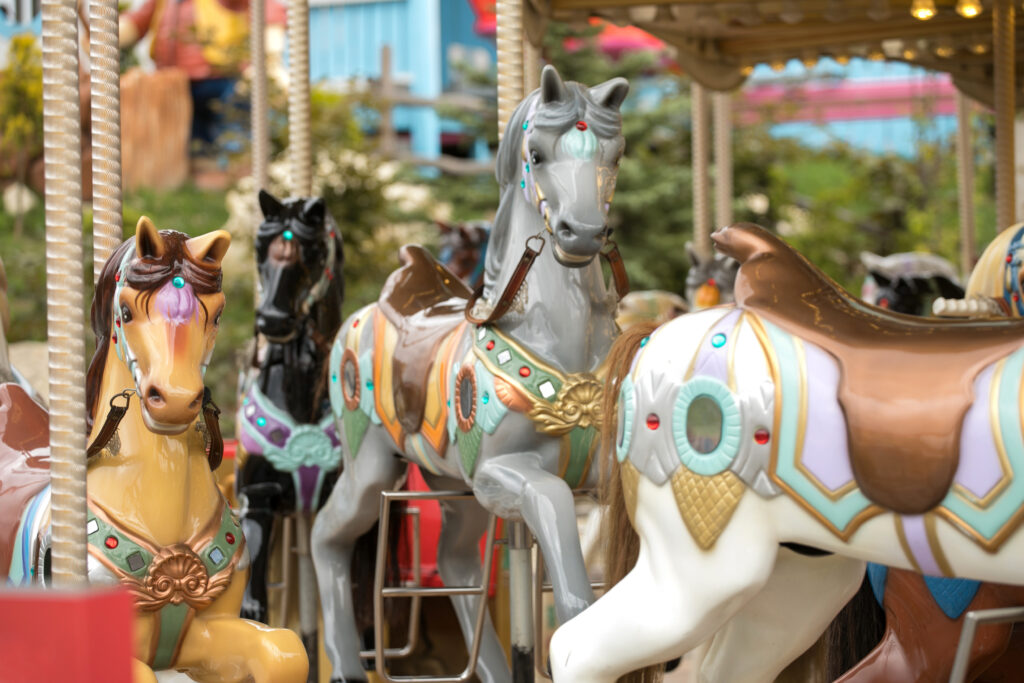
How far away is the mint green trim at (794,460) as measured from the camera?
251 centimetres

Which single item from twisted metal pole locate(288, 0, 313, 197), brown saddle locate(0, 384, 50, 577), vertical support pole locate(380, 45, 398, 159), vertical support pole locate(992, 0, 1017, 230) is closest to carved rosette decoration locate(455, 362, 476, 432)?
brown saddle locate(0, 384, 50, 577)

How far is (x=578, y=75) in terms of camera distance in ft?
45.7

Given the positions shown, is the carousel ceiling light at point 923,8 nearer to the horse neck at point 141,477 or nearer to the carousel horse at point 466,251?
the carousel horse at point 466,251

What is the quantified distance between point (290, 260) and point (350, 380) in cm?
47

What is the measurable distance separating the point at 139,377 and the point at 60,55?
0.72m

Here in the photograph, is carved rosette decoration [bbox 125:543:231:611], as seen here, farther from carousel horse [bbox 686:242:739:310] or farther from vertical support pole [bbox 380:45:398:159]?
vertical support pole [bbox 380:45:398:159]

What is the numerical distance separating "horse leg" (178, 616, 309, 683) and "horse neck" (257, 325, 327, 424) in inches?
64.4

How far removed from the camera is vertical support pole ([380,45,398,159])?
48.2 feet

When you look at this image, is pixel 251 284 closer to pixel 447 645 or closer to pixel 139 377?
pixel 447 645

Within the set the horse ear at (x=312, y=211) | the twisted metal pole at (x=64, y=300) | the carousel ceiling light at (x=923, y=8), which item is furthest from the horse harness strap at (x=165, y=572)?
the carousel ceiling light at (x=923, y=8)

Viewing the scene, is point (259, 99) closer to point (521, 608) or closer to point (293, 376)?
point (293, 376)

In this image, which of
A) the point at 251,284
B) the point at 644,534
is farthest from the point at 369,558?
Result: the point at 251,284

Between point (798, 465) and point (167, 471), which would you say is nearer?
point (798, 465)

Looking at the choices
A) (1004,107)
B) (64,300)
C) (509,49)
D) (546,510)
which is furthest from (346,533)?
(1004,107)
